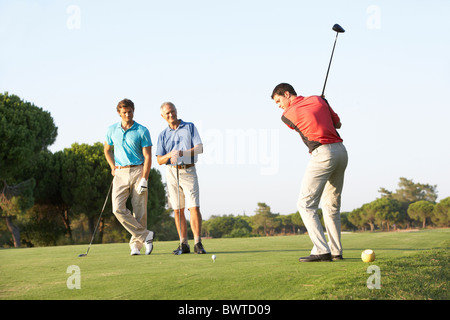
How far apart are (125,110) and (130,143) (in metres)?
0.61

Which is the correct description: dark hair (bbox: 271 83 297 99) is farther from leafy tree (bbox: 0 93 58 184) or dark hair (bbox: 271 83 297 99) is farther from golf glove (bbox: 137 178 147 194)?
leafy tree (bbox: 0 93 58 184)

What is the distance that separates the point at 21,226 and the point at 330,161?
125 ft

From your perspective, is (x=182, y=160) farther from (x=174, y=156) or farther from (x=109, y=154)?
(x=109, y=154)

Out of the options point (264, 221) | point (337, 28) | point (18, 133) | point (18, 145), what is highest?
point (18, 133)

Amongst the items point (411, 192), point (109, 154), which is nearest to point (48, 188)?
point (109, 154)

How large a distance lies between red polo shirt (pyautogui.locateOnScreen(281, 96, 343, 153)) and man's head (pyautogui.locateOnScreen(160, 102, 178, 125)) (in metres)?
2.62

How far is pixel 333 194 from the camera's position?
22.4ft

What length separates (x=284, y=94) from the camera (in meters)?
6.71

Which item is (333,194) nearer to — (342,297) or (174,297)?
(342,297)

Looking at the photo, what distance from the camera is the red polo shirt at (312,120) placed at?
6430 millimetres

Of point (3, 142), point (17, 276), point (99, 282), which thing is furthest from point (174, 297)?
point (3, 142)

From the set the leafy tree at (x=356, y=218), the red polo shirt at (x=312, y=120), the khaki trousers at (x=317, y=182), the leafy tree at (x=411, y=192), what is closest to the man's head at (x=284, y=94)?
the red polo shirt at (x=312, y=120)

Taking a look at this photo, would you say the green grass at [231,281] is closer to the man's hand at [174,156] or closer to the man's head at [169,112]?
the man's hand at [174,156]
